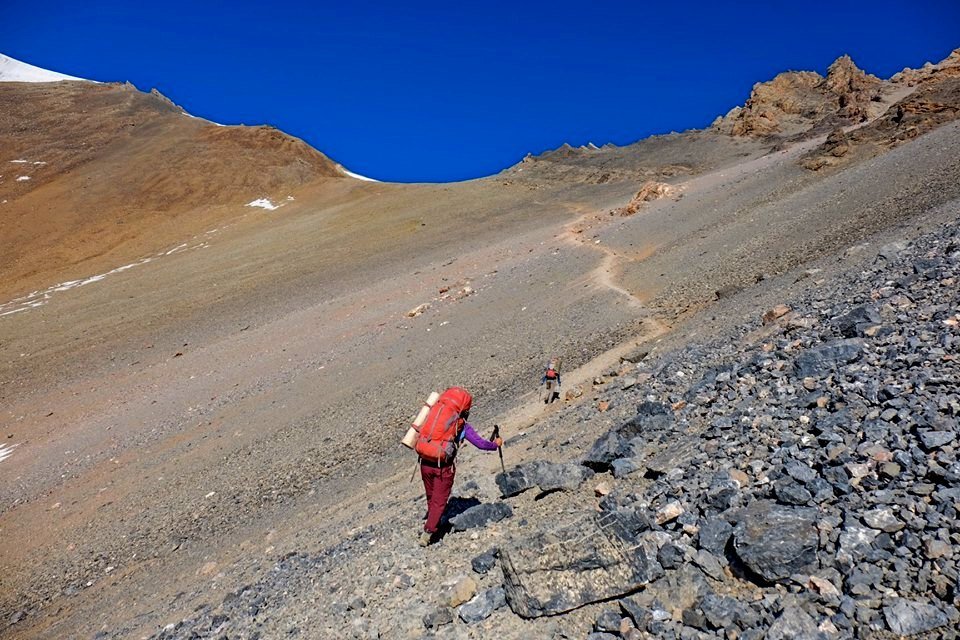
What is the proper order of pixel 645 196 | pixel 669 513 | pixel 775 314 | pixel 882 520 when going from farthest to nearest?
pixel 645 196 → pixel 775 314 → pixel 669 513 → pixel 882 520

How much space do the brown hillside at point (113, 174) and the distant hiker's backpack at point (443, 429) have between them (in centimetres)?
3462

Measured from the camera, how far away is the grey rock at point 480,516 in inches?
224

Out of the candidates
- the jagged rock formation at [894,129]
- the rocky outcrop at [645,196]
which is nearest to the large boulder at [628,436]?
the jagged rock formation at [894,129]

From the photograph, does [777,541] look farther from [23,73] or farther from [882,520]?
[23,73]

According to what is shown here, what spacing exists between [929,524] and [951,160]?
57.7 feet

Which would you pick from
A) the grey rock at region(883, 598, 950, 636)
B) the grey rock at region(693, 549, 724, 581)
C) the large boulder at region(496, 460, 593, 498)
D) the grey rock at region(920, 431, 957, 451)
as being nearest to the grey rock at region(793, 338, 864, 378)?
the grey rock at region(920, 431, 957, 451)

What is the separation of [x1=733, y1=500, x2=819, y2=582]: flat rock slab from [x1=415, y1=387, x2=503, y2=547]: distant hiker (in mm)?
2554

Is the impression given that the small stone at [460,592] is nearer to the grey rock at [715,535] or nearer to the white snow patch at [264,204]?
the grey rock at [715,535]

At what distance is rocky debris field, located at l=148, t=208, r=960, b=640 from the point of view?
3.55 m

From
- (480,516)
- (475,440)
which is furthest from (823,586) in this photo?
(475,440)

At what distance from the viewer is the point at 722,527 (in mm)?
4250

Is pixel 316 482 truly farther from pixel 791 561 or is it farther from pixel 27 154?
pixel 27 154

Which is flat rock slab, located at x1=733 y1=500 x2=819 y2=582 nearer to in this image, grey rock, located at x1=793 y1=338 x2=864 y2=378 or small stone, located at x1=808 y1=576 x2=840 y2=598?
small stone, located at x1=808 y1=576 x2=840 y2=598

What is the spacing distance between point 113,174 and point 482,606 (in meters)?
51.7
